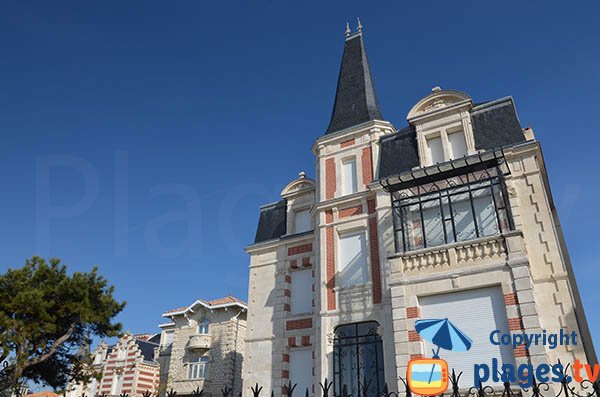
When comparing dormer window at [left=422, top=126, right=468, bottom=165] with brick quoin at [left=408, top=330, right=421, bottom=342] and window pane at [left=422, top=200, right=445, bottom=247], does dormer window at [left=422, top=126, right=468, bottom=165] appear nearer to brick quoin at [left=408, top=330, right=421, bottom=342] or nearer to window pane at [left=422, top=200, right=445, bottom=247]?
window pane at [left=422, top=200, right=445, bottom=247]

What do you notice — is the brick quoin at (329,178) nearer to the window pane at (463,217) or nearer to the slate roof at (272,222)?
the slate roof at (272,222)

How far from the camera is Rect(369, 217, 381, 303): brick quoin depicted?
13289mm

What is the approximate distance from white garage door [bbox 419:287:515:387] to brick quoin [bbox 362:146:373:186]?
4864mm

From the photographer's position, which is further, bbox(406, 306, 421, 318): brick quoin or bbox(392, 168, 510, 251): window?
bbox(392, 168, 510, 251): window

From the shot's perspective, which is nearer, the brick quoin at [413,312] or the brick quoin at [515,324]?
the brick quoin at [515,324]

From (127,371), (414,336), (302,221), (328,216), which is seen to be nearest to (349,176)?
(328,216)

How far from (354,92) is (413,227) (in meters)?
7.22

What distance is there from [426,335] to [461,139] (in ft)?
21.2

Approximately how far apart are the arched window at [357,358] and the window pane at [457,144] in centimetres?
591

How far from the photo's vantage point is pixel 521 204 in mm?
12312

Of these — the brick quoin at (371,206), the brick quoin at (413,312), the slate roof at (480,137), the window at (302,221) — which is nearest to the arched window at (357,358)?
the brick quoin at (413,312)

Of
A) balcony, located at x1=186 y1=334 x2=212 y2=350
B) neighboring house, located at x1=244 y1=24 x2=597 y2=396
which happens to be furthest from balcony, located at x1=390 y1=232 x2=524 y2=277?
balcony, located at x1=186 y1=334 x2=212 y2=350

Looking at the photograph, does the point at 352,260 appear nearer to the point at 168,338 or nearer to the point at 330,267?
the point at 330,267

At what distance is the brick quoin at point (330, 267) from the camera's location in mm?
14008
